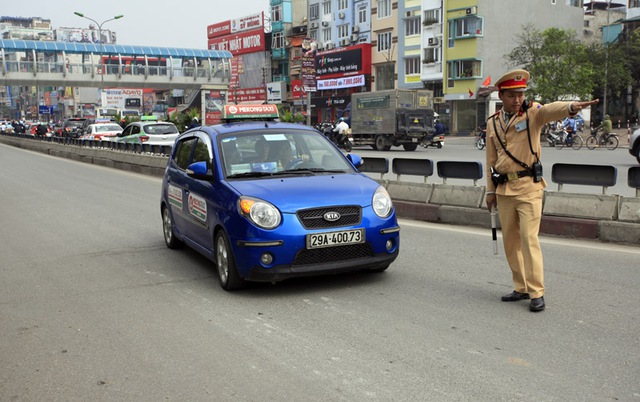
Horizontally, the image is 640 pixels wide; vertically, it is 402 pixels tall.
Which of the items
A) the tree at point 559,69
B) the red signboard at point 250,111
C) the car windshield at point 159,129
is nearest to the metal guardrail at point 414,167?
the red signboard at point 250,111

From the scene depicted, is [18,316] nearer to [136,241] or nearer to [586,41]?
[136,241]

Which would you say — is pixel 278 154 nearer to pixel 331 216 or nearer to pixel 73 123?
pixel 331 216

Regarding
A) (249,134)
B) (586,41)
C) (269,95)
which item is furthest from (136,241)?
(269,95)

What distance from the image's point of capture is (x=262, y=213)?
5.91 m

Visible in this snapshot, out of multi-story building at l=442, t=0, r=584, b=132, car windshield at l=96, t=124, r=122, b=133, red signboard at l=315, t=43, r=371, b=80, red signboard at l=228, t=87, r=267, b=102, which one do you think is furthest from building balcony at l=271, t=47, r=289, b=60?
car windshield at l=96, t=124, r=122, b=133

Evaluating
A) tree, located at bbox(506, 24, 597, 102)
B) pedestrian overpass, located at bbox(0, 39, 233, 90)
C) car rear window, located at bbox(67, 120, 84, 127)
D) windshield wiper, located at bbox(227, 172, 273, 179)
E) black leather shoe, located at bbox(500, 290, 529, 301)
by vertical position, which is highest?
pedestrian overpass, located at bbox(0, 39, 233, 90)

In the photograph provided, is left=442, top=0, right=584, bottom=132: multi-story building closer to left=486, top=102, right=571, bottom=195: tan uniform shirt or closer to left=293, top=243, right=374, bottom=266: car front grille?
left=293, top=243, right=374, bottom=266: car front grille

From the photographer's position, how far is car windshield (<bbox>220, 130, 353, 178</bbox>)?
22.1ft

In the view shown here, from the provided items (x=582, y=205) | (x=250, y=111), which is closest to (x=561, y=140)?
(x=250, y=111)

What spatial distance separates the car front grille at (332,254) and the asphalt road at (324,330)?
1.10ft

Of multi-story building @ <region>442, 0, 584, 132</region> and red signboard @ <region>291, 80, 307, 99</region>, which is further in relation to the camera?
red signboard @ <region>291, 80, 307, 99</region>

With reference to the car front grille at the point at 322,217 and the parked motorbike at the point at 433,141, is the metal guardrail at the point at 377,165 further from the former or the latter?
the parked motorbike at the point at 433,141

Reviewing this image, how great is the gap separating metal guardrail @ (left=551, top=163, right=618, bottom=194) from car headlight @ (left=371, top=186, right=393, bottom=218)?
12.0 ft

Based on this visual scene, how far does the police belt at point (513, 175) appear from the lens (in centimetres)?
540
